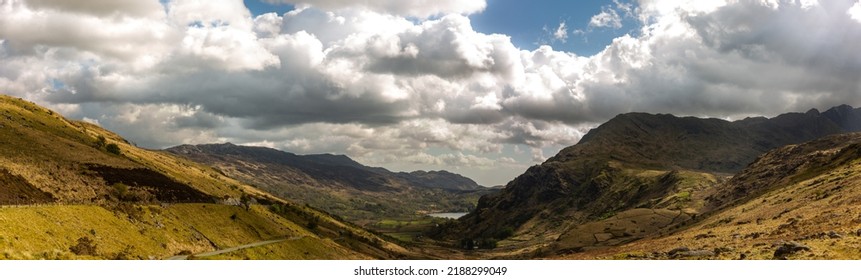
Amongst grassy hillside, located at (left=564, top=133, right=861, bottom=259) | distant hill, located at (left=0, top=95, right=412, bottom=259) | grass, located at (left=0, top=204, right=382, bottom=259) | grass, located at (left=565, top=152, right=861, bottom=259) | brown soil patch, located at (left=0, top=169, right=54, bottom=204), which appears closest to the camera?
grassy hillside, located at (left=564, top=133, right=861, bottom=259)

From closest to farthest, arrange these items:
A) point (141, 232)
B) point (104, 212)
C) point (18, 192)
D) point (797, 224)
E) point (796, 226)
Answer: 1. point (796, 226)
2. point (104, 212)
3. point (797, 224)
4. point (141, 232)
5. point (18, 192)

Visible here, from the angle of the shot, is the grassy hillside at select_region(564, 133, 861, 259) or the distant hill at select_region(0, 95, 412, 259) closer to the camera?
the grassy hillside at select_region(564, 133, 861, 259)

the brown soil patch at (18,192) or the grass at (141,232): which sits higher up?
the brown soil patch at (18,192)

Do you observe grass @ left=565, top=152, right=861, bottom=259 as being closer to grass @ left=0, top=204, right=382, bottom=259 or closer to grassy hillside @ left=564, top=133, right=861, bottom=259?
grassy hillside @ left=564, top=133, right=861, bottom=259

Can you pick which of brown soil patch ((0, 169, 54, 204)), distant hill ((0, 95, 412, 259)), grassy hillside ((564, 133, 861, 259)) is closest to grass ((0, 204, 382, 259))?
distant hill ((0, 95, 412, 259))

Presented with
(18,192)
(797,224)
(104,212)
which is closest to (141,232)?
(104,212)

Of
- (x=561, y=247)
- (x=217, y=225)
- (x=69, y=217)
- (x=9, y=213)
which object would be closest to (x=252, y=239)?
(x=217, y=225)

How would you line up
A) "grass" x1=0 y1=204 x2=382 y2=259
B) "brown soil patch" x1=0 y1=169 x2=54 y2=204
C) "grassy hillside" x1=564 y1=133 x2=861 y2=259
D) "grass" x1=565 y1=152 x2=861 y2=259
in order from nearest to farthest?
"grassy hillside" x1=564 y1=133 x2=861 y2=259
"grass" x1=565 y1=152 x2=861 y2=259
"grass" x1=0 y1=204 x2=382 y2=259
"brown soil patch" x1=0 y1=169 x2=54 y2=204

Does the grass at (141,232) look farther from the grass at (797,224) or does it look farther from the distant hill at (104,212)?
the grass at (797,224)

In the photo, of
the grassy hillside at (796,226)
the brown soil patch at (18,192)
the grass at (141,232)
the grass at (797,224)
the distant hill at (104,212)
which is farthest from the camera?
the brown soil patch at (18,192)

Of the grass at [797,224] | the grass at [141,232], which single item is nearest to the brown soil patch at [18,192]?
the grass at [141,232]

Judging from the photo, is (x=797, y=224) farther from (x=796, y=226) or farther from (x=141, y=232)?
(x=141, y=232)

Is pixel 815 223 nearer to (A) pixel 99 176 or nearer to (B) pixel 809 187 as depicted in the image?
(B) pixel 809 187
